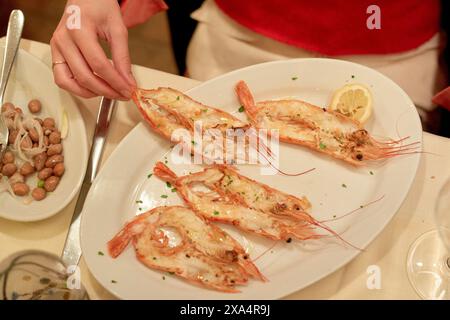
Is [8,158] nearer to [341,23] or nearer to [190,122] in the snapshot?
[190,122]

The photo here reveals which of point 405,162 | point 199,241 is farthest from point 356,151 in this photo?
point 199,241

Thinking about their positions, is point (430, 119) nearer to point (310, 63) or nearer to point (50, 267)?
point (310, 63)

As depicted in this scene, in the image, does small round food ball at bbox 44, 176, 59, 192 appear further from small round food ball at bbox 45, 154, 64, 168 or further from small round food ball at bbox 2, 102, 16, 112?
small round food ball at bbox 2, 102, 16, 112

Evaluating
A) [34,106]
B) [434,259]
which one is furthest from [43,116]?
[434,259]

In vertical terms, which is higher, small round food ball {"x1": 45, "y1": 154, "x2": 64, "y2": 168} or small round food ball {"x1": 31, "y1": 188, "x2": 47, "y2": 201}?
small round food ball {"x1": 45, "y1": 154, "x2": 64, "y2": 168}

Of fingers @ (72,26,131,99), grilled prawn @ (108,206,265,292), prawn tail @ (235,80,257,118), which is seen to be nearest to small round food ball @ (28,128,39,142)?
fingers @ (72,26,131,99)

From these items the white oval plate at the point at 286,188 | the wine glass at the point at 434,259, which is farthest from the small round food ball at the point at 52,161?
the wine glass at the point at 434,259

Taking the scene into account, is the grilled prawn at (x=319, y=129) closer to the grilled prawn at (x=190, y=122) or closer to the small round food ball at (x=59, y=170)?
the grilled prawn at (x=190, y=122)
